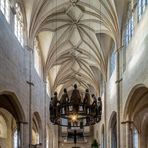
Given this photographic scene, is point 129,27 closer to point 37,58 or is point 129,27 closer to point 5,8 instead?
point 5,8

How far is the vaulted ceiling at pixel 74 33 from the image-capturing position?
69.9 feet

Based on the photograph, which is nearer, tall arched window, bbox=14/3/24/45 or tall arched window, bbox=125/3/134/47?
tall arched window, bbox=14/3/24/45

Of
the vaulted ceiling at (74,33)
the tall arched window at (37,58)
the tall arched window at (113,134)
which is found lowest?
the tall arched window at (113,134)

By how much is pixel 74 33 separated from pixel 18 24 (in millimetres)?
8983

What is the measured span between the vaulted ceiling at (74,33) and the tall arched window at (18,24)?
2.39ft

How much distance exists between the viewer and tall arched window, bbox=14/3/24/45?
1884cm

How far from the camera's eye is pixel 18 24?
1936 centimetres

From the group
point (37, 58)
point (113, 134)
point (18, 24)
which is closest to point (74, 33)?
point (37, 58)

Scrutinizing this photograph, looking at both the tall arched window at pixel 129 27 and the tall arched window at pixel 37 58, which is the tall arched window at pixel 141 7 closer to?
the tall arched window at pixel 129 27

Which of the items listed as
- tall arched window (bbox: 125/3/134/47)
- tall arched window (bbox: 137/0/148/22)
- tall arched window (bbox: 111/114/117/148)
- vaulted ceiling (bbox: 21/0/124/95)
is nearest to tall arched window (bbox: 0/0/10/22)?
vaulted ceiling (bbox: 21/0/124/95)

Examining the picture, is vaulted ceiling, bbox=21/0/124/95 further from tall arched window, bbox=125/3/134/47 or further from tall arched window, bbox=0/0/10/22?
tall arched window, bbox=0/0/10/22

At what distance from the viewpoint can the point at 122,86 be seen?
2117 cm

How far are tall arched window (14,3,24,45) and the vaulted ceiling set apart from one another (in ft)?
2.39

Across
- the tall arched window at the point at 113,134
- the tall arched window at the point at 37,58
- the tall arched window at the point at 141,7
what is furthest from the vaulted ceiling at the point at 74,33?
the tall arched window at the point at 113,134
